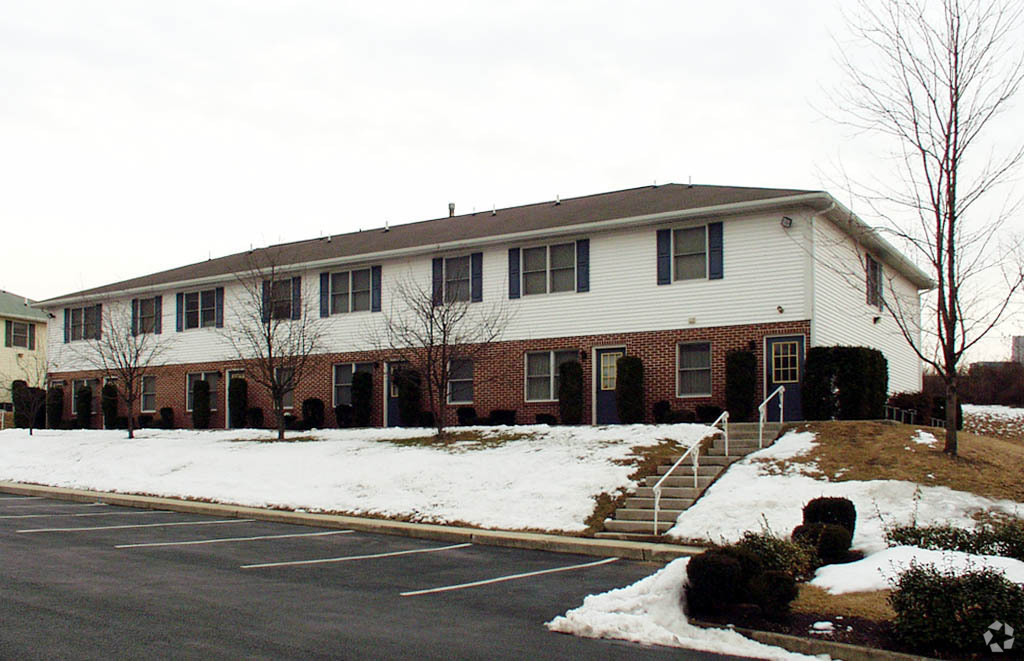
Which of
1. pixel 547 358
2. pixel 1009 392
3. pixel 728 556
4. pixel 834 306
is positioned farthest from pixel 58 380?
pixel 1009 392

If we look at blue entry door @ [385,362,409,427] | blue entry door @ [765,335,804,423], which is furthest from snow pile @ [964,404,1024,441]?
blue entry door @ [385,362,409,427]

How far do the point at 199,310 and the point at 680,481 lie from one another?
23023 mm

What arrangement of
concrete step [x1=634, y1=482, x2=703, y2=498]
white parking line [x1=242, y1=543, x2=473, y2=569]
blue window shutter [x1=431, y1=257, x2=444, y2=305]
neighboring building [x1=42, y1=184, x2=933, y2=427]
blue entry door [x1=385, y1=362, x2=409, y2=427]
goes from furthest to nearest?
blue entry door [x1=385, y1=362, x2=409, y2=427]
blue window shutter [x1=431, y1=257, x2=444, y2=305]
neighboring building [x1=42, y1=184, x2=933, y2=427]
concrete step [x1=634, y1=482, x2=703, y2=498]
white parking line [x1=242, y1=543, x2=473, y2=569]

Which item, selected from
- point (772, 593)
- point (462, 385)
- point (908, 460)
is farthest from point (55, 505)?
point (908, 460)

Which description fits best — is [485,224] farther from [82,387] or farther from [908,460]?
[82,387]

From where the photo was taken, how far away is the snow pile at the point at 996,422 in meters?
32.3

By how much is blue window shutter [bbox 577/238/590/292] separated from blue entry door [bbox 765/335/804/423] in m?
5.35

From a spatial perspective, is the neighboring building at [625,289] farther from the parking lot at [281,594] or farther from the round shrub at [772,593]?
the round shrub at [772,593]

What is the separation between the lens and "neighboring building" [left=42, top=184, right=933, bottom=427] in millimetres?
23156

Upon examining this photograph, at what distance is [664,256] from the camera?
24781mm

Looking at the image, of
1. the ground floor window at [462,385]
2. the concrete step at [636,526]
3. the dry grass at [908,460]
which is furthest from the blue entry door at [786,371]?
the ground floor window at [462,385]

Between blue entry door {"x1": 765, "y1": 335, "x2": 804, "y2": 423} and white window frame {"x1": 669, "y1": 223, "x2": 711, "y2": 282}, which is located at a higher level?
white window frame {"x1": 669, "y1": 223, "x2": 711, "y2": 282}

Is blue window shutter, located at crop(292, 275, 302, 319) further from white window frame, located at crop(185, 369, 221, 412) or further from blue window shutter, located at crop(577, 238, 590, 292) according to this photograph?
blue window shutter, located at crop(577, 238, 590, 292)

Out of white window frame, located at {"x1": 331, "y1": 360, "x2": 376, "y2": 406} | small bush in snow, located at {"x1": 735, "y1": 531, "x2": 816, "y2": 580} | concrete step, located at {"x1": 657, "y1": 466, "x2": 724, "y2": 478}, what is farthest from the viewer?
white window frame, located at {"x1": 331, "y1": 360, "x2": 376, "y2": 406}
